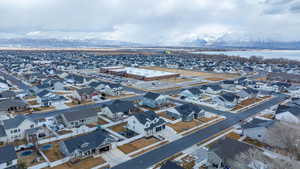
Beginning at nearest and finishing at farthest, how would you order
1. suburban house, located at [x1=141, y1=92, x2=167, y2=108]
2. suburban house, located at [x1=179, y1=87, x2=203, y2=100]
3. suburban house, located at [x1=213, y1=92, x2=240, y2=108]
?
1. suburban house, located at [x1=141, y1=92, x2=167, y2=108]
2. suburban house, located at [x1=213, y1=92, x2=240, y2=108]
3. suburban house, located at [x1=179, y1=87, x2=203, y2=100]

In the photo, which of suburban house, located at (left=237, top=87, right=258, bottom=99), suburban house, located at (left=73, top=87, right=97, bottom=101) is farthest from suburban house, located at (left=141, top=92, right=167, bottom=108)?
suburban house, located at (left=237, top=87, right=258, bottom=99)

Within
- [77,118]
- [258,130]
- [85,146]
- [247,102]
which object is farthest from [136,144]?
[247,102]

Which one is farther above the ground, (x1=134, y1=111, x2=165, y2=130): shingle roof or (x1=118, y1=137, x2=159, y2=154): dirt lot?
(x1=134, y1=111, x2=165, y2=130): shingle roof

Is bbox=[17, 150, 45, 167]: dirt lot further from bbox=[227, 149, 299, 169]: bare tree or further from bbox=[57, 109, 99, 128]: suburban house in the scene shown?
bbox=[227, 149, 299, 169]: bare tree

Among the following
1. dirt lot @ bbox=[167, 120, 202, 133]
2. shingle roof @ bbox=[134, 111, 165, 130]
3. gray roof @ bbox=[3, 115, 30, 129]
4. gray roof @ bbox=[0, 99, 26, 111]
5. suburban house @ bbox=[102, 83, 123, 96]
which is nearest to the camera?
gray roof @ bbox=[3, 115, 30, 129]

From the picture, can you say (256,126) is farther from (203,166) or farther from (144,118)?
(144,118)

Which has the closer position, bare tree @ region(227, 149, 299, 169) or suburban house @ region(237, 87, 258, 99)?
bare tree @ region(227, 149, 299, 169)

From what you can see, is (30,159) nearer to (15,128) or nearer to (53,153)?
(53,153)

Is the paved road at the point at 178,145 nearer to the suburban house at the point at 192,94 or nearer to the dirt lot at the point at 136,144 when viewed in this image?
the dirt lot at the point at 136,144

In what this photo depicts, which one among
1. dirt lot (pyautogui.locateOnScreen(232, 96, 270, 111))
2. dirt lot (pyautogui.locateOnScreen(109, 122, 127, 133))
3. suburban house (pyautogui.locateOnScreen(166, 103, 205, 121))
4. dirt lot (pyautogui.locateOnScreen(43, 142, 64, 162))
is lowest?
dirt lot (pyautogui.locateOnScreen(109, 122, 127, 133))
